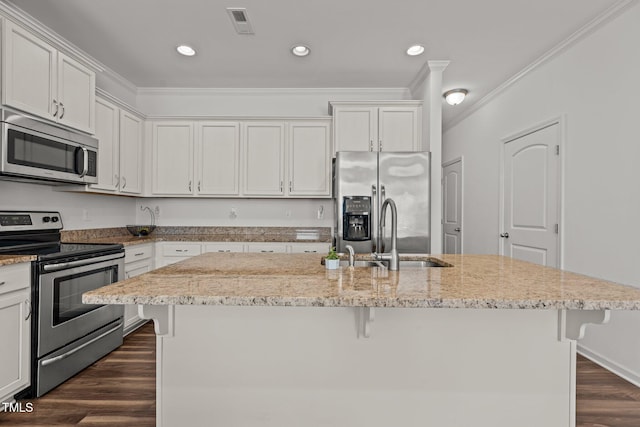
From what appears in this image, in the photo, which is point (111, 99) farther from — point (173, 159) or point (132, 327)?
point (132, 327)

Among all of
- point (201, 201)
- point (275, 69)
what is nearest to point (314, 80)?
point (275, 69)

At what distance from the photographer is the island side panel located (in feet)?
Result: 4.54

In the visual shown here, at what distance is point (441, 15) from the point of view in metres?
2.63

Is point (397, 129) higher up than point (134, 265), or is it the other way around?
point (397, 129)

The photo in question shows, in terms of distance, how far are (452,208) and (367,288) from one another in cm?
477

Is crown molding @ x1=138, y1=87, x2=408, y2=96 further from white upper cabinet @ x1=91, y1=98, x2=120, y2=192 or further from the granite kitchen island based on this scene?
the granite kitchen island

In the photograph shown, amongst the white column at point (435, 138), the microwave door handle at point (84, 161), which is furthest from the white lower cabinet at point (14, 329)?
the white column at point (435, 138)

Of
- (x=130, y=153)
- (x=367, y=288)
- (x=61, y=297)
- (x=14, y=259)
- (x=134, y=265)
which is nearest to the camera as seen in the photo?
(x=367, y=288)

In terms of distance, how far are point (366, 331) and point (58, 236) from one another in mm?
2941

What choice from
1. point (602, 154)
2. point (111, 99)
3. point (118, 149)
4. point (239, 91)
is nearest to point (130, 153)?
point (118, 149)

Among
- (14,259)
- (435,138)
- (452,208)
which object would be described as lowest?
(14,259)

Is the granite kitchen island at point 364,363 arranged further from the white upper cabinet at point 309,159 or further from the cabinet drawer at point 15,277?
the white upper cabinet at point 309,159

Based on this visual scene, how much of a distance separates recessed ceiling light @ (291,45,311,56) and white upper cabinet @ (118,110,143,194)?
6.16 ft

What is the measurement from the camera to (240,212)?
4324 mm
